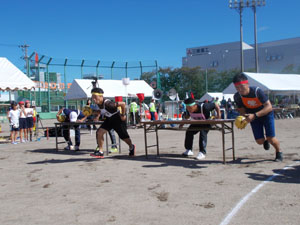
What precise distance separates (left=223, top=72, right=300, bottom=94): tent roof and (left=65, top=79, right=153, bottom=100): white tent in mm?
8162

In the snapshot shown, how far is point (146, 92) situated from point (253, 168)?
55.7 ft

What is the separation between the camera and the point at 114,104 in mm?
7477

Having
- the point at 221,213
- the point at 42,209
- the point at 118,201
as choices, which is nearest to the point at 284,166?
the point at 221,213

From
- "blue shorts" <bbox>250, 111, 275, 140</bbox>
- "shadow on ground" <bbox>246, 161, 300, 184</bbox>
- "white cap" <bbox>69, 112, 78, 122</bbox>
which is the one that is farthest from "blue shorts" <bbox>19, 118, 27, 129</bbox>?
"shadow on ground" <bbox>246, 161, 300, 184</bbox>

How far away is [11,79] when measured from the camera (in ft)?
47.0

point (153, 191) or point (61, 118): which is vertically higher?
point (61, 118)

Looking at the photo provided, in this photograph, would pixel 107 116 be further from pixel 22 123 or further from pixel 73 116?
pixel 22 123

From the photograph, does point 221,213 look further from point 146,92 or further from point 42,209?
point 146,92

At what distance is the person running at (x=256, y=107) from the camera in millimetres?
6008

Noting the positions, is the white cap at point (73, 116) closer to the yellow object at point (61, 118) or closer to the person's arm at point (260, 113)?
the yellow object at point (61, 118)

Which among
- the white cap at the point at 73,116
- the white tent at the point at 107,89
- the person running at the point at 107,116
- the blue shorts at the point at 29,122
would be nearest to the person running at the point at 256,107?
the person running at the point at 107,116

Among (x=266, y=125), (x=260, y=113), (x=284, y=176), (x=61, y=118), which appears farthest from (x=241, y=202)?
(x=61, y=118)

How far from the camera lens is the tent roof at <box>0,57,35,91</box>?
14012mm

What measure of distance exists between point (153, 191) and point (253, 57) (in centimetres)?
6504
